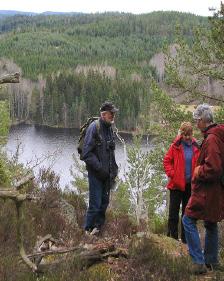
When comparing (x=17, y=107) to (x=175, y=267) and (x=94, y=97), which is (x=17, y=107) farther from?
(x=175, y=267)

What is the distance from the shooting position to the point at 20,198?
3736mm

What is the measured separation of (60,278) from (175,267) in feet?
2.98

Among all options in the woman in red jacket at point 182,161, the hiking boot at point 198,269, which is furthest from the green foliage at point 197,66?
the hiking boot at point 198,269

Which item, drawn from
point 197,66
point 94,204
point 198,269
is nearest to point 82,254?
point 198,269

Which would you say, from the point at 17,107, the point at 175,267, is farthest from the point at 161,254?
the point at 17,107

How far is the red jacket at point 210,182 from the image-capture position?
423 centimetres

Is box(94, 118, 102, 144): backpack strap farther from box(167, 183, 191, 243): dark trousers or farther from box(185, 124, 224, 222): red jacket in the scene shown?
box(185, 124, 224, 222): red jacket

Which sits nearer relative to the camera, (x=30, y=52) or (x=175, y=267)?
(x=175, y=267)

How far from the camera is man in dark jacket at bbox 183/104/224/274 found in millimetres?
4234

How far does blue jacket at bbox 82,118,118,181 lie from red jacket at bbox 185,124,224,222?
179 cm

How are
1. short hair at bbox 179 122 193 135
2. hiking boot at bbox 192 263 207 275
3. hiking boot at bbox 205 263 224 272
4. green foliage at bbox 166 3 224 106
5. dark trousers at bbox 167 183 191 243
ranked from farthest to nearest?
green foliage at bbox 166 3 224 106
dark trousers at bbox 167 183 191 243
short hair at bbox 179 122 193 135
hiking boot at bbox 205 263 224 272
hiking boot at bbox 192 263 207 275

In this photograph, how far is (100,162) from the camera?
236 inches

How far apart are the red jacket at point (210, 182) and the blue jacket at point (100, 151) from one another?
1.79m

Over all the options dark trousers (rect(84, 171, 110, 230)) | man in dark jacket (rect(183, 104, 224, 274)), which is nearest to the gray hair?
man in dark jacket (rect(183, 104, 224, 274))
